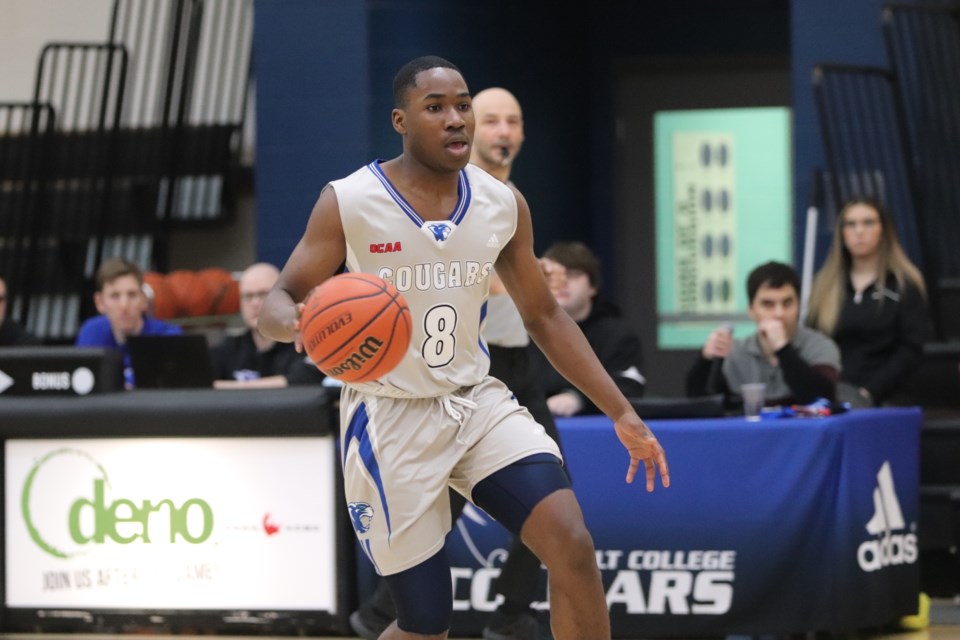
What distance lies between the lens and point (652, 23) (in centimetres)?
1255

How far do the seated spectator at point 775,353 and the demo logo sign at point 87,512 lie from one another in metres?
2.31

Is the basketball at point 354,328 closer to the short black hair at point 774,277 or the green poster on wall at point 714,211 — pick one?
the short black hair at point 774,277

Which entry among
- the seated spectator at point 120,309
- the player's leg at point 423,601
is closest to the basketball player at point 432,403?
the player's leg at point 423,601

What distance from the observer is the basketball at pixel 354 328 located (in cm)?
377

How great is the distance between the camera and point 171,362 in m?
7.51

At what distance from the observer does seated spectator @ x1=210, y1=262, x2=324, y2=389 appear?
814 centimetres

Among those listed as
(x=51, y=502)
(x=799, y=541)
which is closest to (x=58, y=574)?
(x=51, y=502)

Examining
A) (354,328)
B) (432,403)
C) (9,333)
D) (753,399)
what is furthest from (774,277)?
(9,333)

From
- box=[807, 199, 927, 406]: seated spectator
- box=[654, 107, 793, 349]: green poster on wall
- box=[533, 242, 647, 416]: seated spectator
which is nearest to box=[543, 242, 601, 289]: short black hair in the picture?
box=[533, 242, 647, 416]: seated spectator

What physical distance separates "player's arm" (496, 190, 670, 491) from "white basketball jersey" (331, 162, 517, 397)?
0.54 ft

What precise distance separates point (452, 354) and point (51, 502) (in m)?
3.48

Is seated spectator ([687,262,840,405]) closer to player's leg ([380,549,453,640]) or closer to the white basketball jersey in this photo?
the white basketball jersey

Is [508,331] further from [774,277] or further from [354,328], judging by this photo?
[354,328]

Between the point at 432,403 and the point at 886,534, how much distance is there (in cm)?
310
